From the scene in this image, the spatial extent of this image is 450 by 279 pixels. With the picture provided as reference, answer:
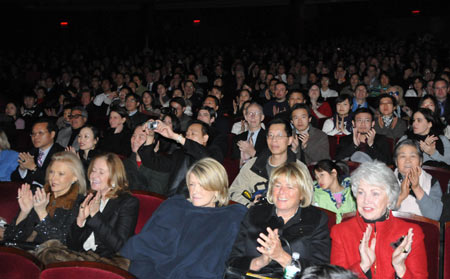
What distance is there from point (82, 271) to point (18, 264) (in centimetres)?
39

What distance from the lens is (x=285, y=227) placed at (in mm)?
2416

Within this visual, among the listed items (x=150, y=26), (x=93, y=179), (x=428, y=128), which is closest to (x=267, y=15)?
(x=150, y=26)

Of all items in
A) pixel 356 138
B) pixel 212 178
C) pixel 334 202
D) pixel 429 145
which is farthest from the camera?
pixel 356 138

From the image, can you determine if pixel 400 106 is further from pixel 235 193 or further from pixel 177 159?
pixel 177 159

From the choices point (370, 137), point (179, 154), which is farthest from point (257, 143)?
point (179, 154)

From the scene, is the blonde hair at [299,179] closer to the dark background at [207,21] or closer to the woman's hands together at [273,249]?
Answer: the woman's hands together at [273,249]

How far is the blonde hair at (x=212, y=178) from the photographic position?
2590 millimetres

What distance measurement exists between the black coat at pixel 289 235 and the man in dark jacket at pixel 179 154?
2.83 feet

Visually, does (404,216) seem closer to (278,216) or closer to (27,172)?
(278,216)

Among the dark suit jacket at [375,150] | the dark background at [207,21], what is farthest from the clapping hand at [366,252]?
the dark background at [207,21]

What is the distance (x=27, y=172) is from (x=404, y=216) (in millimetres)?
2962

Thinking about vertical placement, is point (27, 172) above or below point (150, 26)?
below

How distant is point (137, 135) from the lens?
12.2ft

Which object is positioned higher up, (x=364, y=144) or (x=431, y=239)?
(x=364, y=144)
